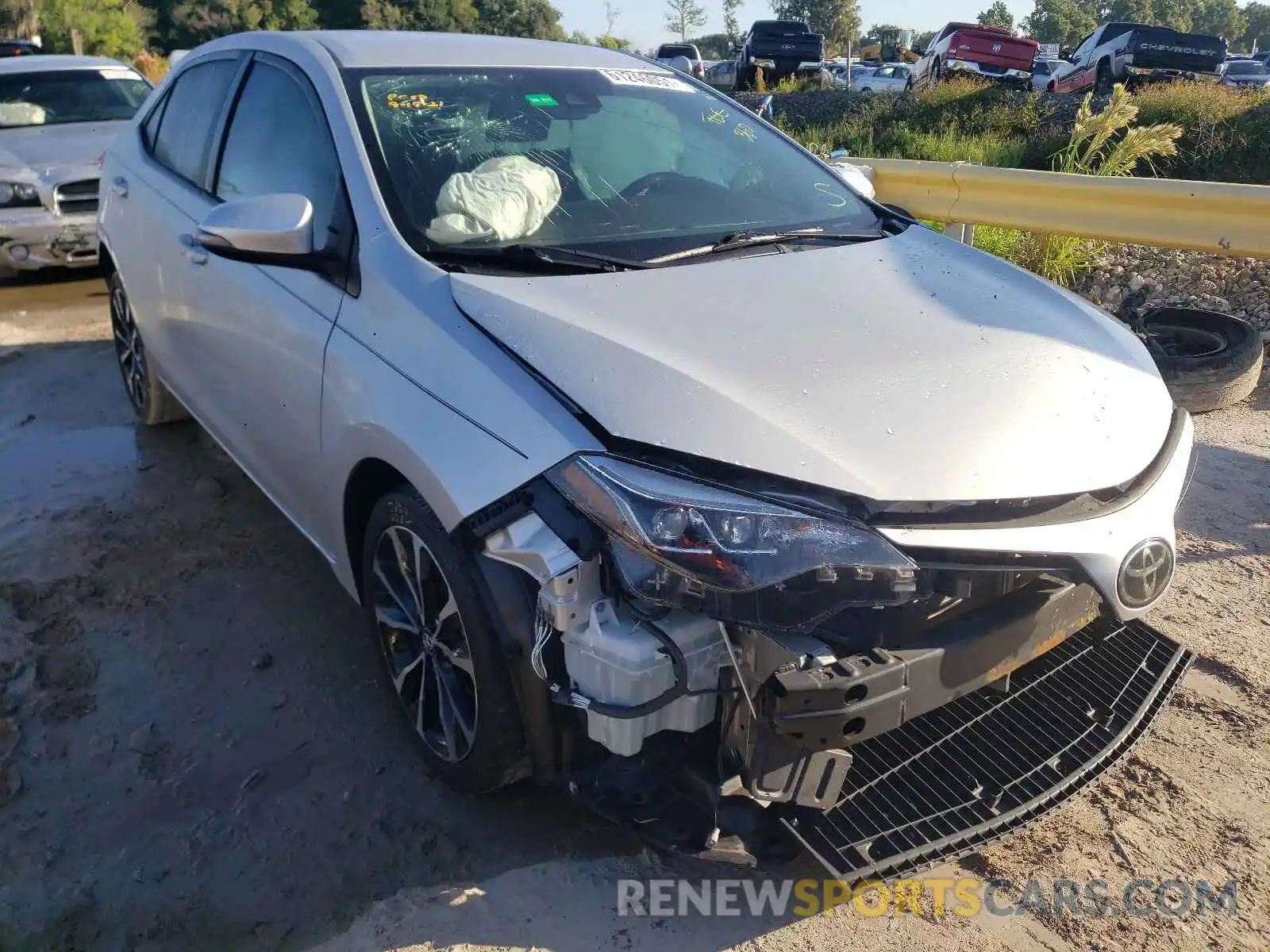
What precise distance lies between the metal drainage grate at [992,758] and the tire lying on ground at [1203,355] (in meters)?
2.66

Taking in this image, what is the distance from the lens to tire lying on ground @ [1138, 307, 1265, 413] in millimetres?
4898

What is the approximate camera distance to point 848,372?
7.47ft

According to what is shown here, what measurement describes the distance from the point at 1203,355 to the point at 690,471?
4142 mm

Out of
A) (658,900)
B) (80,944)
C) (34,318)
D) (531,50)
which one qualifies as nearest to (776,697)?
(658,900)

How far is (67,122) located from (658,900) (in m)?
8.92

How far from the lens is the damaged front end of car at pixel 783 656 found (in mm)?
1913

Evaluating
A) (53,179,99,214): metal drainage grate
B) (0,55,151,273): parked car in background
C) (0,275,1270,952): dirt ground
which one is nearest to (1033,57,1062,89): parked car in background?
(0,55,151,273): parked car in background

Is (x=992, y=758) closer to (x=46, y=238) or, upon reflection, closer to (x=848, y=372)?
(x=848, y=372)

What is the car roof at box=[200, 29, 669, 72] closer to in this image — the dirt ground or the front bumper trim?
the dirt ground

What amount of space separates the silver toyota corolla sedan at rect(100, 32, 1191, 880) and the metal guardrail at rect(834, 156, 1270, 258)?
291 centimetres

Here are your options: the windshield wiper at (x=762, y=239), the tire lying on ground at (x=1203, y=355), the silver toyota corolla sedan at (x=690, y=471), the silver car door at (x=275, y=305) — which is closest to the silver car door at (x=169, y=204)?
the silver car door at (x=275, y=305)

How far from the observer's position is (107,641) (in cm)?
336

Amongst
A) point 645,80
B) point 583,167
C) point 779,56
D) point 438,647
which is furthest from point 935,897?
point 779,56

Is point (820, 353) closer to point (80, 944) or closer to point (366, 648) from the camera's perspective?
point (366, 648)
